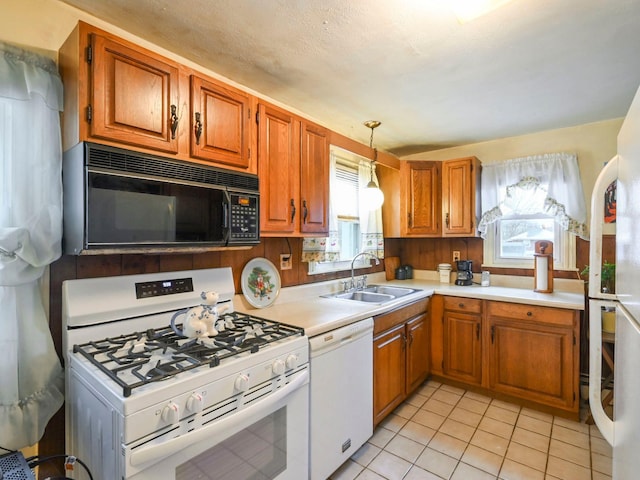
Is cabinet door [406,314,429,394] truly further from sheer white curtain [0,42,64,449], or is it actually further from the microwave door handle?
sheer white curtain [0,42,64,449]

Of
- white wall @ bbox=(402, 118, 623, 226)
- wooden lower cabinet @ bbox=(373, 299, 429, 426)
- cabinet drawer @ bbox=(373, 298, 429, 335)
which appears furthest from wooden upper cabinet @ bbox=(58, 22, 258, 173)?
white wall @ bbox=(402, 118, 623, 226)

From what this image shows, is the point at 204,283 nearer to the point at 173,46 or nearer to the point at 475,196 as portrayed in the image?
the point at 173,46

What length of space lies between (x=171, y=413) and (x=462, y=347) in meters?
2.47

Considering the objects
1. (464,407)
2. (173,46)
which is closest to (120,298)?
(173,46)

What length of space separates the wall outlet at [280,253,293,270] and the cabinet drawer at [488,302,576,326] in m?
→ 1.66

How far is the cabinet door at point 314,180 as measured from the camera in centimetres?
210

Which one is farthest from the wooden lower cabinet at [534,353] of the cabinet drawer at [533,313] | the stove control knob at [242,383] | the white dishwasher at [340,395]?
the stove control knob at [242,383]

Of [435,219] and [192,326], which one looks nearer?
[192,326]

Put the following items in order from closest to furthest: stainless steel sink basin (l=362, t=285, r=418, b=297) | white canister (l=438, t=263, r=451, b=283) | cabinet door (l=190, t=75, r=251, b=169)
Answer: cabinet door (l=190, t=75, r=251, b=169), stainless steel sink basin (l=362, t=285, r=418, b=297), white canister (l=438, t=263, r=451, b=283)

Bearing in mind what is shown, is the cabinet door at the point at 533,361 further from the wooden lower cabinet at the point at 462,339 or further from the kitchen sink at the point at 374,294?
the kitchen sink at the point at 374,294

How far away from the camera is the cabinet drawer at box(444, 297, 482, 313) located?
2.71 metres

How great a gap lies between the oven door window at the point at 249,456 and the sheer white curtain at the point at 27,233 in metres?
0.70

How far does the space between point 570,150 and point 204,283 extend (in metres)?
3.16

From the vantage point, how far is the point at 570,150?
2828 mm
